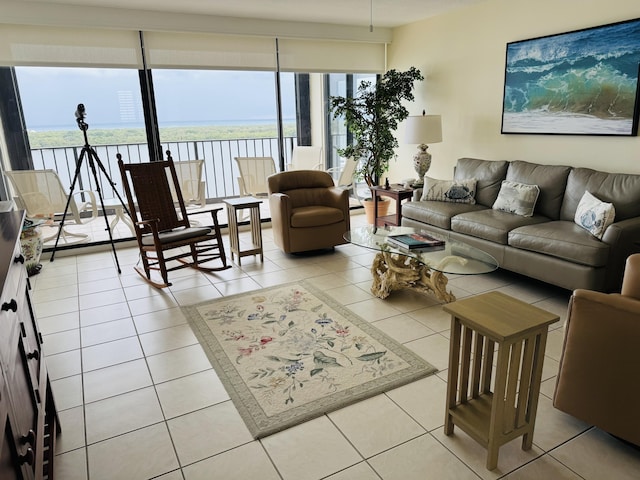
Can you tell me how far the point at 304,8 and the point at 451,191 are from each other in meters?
2.43

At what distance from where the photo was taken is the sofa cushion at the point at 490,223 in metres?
3.59

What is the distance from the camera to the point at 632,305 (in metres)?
1.64

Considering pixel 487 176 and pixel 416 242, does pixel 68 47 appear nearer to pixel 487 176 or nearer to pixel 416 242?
pixel 416 242

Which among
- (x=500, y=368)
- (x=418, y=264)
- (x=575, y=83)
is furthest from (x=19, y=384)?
(x=575, y=83)

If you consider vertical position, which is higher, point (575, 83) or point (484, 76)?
point (484, 76)

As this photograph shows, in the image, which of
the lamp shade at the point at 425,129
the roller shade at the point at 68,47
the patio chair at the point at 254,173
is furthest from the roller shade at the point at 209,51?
the lamp shade at the point at 425,129

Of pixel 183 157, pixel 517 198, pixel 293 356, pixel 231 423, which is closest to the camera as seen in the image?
pixel 231 423

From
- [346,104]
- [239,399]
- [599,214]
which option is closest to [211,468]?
[239,399]

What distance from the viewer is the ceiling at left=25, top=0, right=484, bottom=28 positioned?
422cm

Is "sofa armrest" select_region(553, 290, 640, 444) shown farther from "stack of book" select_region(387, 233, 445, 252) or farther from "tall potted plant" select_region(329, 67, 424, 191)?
"tall potted plant" select_region(329, 67, 424, 191)

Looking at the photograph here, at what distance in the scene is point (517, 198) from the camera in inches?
153

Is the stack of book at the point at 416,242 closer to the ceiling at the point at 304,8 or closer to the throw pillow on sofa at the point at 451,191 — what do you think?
the throw pillow on sofa at the point at 451,191

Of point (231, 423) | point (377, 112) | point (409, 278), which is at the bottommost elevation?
point (231, 423)

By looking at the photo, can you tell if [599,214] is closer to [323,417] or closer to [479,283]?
[479,283]
